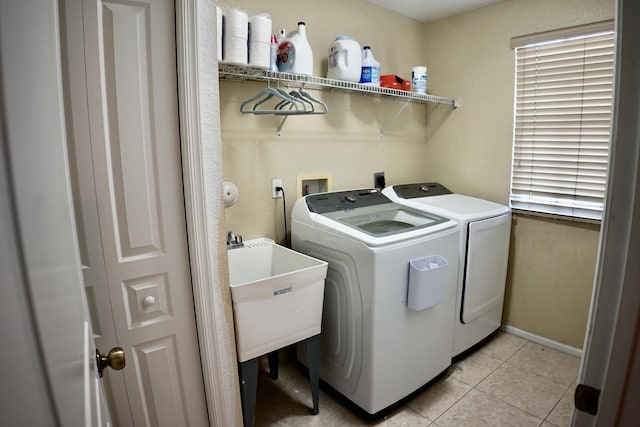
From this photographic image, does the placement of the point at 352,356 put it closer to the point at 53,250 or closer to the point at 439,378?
the point at 439,378

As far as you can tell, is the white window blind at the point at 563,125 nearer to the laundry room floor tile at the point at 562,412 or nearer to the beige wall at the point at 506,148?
the beige wall at the point at 506,148

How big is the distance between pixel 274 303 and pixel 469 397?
51.8 inches

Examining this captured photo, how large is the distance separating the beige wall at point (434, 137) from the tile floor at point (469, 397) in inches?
16.0

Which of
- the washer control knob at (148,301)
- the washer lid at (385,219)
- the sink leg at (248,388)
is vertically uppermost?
the washer lid at (385,219)

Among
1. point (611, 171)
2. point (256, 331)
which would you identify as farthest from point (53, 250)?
point (256, 331)

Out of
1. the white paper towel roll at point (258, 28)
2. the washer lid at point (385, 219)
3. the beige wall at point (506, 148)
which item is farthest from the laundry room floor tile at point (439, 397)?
the white paper towel roll at point (258, 28)

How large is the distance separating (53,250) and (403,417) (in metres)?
1.97

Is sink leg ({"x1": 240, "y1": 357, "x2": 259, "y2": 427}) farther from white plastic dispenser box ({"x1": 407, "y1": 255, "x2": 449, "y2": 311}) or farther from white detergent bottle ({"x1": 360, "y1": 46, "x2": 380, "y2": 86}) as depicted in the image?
white detergent bottle ({"x1": 360, "y1": 46, "x2": 380, "y2": 86})

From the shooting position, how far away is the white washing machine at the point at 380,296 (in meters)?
1.73

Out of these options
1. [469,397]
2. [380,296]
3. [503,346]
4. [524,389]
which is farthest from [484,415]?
[380,296]

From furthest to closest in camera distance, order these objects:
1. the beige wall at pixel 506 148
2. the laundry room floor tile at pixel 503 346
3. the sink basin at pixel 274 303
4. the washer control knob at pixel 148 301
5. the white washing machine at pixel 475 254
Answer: the laundry room floor tile at pixel 503 346 → the beige wall at pixel 506 148 → the white washing machine at pixel 475 254 → the sink basin at pixel 274 303 → the washer control knob at pixel 148 301


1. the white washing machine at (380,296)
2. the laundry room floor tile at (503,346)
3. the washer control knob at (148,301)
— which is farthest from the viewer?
the laundry room floor tile at (503,346)

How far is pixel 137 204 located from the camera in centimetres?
121

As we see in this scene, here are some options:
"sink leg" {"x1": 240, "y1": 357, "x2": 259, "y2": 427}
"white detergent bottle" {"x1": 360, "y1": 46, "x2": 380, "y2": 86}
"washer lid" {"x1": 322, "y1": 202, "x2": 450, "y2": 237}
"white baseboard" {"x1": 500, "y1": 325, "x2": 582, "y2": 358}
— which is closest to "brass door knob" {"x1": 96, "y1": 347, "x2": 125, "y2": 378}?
"sink leg" {"x1": 240, "y1": 357, "x2": 259, "y2": 427}
